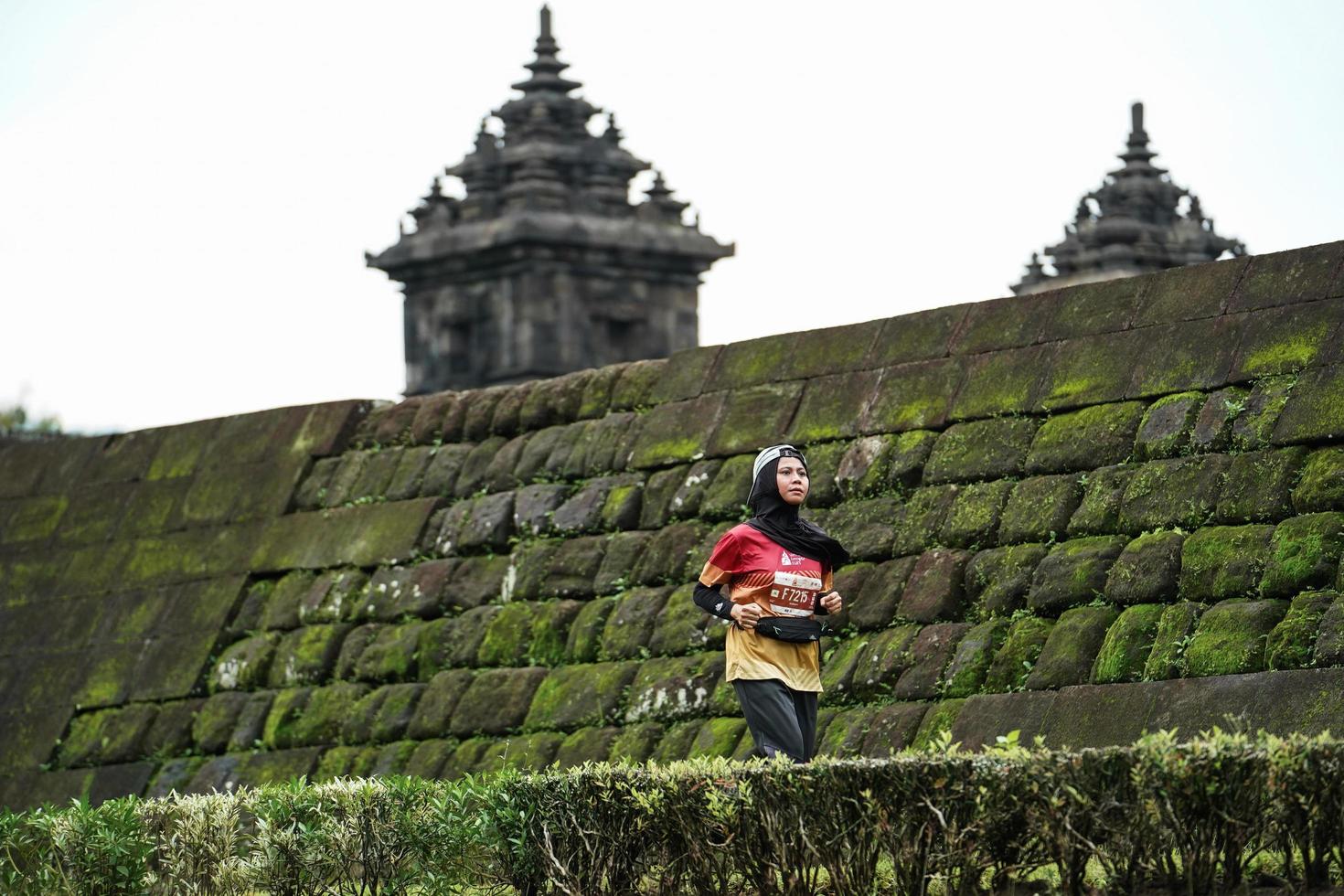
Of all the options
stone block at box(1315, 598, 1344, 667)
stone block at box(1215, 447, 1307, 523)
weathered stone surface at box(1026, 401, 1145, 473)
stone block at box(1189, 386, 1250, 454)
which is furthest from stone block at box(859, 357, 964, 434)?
stone block at box(1315, 598, 1344, 667)

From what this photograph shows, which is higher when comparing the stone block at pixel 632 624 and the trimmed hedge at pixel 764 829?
the stone block at pixel 632 624

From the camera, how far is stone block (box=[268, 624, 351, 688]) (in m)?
15.9

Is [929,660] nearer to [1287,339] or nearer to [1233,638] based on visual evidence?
[1233,638]

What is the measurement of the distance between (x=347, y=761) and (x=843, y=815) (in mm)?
6399

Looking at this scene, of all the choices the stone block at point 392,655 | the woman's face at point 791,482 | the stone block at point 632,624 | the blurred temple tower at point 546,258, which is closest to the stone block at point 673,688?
the stone block at point 632,624

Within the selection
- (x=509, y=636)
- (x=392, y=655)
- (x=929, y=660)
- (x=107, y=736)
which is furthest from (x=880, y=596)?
(x=107, y=736)

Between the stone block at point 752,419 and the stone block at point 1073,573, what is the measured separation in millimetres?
2465

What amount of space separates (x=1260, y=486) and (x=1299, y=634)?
0.96 m

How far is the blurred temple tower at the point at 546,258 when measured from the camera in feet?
223

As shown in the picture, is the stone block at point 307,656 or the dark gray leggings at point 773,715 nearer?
the dark gray leggings at point 773,715

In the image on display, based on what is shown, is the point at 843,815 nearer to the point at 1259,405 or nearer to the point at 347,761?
the point at 1259,405

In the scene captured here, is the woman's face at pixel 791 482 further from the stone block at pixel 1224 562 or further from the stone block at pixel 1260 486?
the stone block at pixel 1260 486

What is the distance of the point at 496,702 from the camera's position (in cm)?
1462

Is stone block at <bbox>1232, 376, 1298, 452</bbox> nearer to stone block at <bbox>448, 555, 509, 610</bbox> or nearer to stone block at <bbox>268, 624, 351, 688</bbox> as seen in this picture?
stone block at <bbox>448, 555, 509, 610</bbox>
